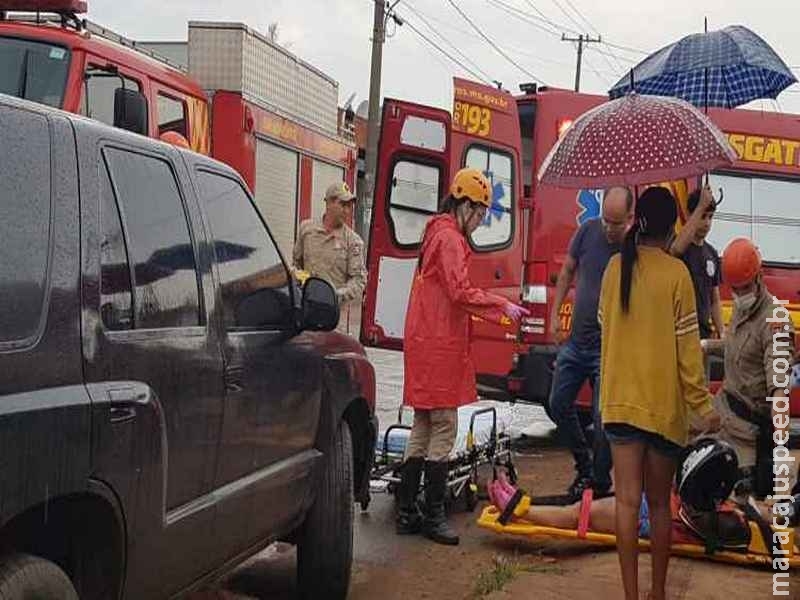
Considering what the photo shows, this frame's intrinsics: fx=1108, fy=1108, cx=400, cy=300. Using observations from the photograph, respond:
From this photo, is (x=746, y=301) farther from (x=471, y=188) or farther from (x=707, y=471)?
(x=471, y=188)

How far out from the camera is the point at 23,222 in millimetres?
2699

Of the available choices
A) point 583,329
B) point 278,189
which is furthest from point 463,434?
point 278,189

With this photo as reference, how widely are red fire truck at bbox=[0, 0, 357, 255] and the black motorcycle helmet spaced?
427 centimetres

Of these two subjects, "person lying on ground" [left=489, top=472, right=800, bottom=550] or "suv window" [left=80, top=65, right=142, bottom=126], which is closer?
"person lying on ground" [left=489, top=472, right=800, bottom=550]

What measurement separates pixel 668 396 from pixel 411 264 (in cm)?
447

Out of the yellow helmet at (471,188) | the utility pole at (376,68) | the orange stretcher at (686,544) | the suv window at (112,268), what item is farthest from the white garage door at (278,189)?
the utility pole at (376,68)

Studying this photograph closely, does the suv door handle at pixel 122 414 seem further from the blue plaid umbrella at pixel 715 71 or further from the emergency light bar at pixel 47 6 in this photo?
the emergency light bar at pixel 47 6

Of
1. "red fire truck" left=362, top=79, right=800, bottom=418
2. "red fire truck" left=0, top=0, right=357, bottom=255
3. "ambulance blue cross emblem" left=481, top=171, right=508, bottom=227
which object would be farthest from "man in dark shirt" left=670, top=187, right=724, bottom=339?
"red fire truck" left=0, top=0, right=357, bottom=255

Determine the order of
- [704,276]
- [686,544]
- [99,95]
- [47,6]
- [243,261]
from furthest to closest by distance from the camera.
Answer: [47,6] < [99,95] < [704,276] < [686,544] < [243,261]

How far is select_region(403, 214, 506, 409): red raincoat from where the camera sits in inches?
232

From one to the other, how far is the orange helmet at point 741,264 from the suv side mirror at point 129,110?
385 centimetres

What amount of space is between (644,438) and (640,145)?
1.39 m

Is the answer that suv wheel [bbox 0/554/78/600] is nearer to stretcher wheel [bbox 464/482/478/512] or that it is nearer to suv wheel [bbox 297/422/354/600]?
suv wheel [bbox 297/422/354/600]

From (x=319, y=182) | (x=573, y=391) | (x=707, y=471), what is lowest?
(x=707, y=471)
